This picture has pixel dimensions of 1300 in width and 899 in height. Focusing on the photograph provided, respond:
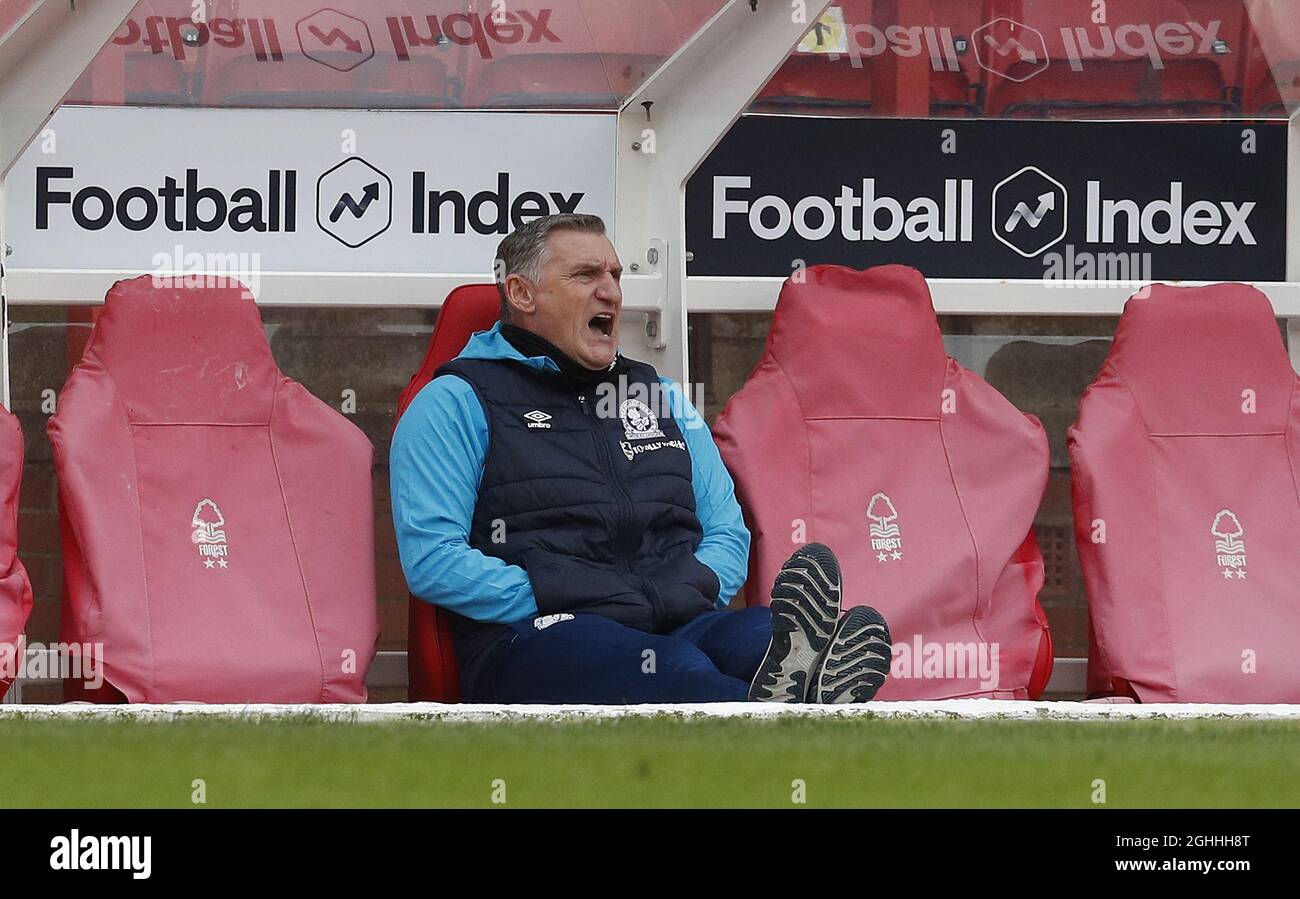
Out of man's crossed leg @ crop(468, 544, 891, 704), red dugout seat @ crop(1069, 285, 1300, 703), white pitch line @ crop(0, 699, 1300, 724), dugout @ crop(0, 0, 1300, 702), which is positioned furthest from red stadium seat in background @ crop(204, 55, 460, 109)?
white pitch line @ crop(0, 699, 1300, 724)

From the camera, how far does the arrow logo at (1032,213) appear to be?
13.5 feet

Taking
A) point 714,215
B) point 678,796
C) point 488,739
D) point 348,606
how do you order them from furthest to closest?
1. point 714,215
2. point 348,606
3. point 488,739
4. point 678,796

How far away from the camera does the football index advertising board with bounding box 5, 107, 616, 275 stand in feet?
12.5

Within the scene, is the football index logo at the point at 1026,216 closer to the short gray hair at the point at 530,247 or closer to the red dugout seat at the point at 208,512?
the short gray hair at the point at 530,247

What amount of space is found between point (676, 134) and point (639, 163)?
103mm

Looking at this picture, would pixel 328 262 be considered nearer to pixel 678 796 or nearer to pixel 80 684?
pixel 80 684

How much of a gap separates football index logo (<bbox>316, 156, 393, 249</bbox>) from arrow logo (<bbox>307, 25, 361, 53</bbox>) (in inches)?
9.9

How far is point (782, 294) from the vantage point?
3.79 metres

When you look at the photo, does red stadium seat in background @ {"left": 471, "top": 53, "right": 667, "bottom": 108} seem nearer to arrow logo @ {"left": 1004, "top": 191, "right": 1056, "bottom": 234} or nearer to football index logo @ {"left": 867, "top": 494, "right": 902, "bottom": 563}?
Answer: arrow logo @ {"left": 1004, "top": 191, "right": 1056, "bottom": 234}

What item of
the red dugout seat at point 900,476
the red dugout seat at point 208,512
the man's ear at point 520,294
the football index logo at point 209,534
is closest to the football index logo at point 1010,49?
the red dugout seat at point 900,476

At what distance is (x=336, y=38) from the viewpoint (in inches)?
155

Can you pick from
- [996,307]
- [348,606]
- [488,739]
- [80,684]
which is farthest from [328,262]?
[488,739]

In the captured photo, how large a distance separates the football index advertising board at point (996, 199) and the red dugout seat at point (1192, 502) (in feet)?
0.90
